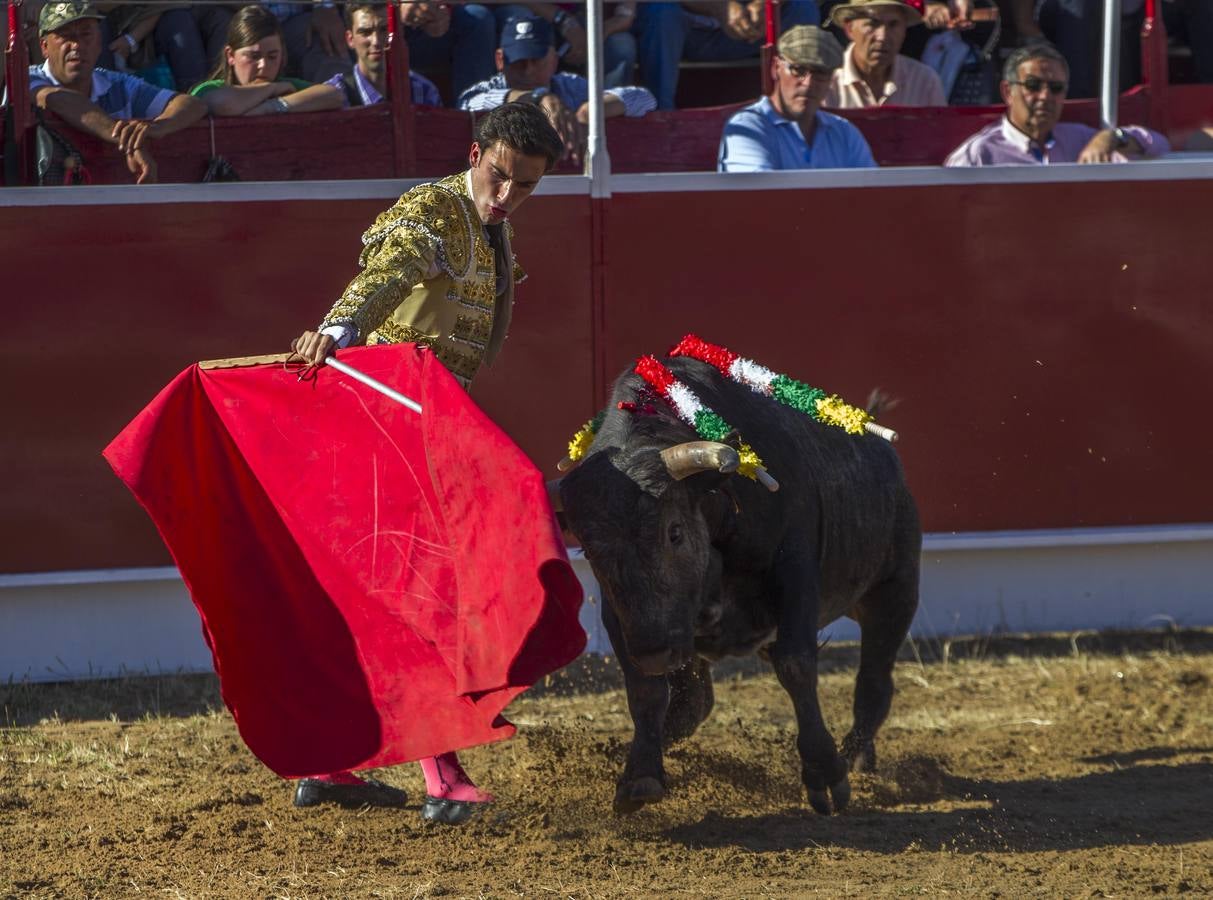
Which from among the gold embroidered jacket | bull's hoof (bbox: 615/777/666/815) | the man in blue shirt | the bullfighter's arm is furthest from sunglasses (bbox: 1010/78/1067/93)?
bull's hoof (bbox: 615/777/666/815)

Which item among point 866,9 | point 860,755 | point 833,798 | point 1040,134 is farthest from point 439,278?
point 1040,134

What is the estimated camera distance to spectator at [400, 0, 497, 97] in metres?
7.00

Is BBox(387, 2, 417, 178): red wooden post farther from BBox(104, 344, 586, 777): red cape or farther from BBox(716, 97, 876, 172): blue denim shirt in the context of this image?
BBox(104, 344, 586, 777): red cape

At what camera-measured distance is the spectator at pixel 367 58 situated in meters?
6.69

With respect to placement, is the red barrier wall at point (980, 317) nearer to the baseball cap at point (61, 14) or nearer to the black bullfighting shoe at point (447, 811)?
the baseball cap at point (61, 14)

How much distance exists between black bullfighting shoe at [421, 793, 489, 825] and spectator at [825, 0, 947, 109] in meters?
3.89

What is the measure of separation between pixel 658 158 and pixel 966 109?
1396 mm

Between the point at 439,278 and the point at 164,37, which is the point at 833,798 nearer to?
the point at 439,278

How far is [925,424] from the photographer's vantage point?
705cm

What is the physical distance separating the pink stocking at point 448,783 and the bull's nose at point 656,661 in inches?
28.1

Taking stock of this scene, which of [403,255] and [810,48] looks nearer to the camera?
[403,255]

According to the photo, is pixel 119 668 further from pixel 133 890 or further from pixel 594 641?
pixel 133 890

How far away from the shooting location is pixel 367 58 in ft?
22.2

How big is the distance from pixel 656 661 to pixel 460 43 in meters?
3.67
